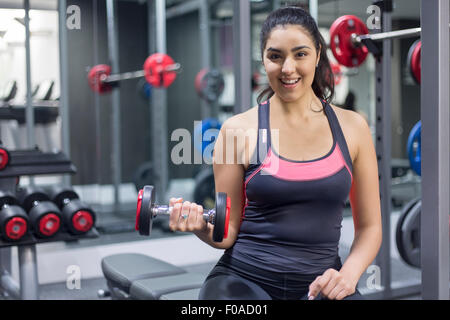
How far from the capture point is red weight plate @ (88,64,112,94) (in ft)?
13.9

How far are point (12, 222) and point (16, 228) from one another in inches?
1.4

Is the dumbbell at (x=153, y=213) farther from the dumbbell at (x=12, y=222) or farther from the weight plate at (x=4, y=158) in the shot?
the weight plate at (x=4, y=158)

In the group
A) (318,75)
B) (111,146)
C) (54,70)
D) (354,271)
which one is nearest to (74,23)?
(54,70)

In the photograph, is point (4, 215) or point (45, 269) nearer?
point (4, 215)

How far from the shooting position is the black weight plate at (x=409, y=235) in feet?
9.05

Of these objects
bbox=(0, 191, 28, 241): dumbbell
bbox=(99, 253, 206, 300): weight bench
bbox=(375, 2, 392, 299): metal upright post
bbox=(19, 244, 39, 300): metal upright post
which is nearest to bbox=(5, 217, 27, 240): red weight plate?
bbox=(0, 191, 28, 241): dumbbell

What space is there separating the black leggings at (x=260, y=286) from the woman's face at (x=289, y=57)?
393 millimetres

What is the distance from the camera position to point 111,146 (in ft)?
15.9

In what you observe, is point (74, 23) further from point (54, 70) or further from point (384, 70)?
point (384, 70)

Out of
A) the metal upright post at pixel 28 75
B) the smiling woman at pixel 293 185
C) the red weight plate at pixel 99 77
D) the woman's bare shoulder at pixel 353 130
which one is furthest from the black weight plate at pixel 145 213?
the red weight plate at pixel 99 77

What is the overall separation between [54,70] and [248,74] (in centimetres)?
300

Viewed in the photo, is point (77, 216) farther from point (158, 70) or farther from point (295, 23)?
point (158, 70)

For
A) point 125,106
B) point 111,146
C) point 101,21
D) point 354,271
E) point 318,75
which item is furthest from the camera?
point 125,106

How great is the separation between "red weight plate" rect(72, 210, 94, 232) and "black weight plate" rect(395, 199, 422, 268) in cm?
156
